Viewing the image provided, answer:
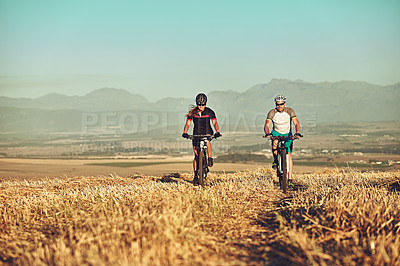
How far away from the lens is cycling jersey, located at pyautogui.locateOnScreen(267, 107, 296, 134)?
35.2 ft

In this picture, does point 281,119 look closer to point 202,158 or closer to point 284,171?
point 284,171

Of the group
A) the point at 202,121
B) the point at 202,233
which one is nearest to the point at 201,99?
the point at 202,121

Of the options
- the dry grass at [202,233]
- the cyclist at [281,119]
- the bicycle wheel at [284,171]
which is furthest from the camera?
the cyclist at [281,119]

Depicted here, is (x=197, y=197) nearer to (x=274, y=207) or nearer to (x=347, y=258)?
(x=274, y=207)

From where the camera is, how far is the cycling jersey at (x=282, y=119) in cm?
1074

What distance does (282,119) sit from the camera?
1073 cm

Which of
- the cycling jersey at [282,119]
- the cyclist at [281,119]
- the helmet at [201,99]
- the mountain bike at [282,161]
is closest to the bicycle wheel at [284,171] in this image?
the mountain bike at [282,161]

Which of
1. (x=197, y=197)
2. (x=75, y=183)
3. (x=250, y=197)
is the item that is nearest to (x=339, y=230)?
(x=197, y=197)

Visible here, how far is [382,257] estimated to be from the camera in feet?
14.1

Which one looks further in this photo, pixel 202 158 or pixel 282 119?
pixel 202 158

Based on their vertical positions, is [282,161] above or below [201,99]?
below

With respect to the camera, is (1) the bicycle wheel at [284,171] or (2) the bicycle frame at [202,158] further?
(2) the bicycle frame at [202,158]

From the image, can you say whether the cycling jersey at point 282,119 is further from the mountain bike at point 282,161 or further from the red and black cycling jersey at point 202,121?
the red and black cycling jersey at point 202,121

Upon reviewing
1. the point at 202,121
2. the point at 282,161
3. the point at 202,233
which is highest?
the point at 202,121
